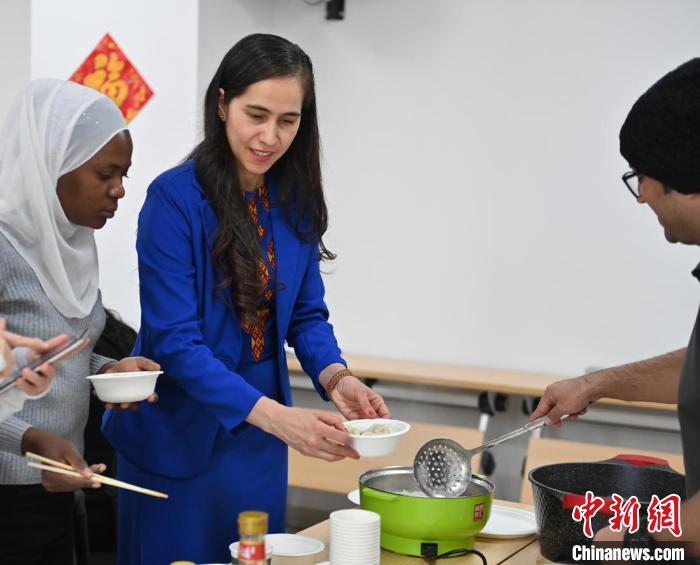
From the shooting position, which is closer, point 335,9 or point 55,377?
point 55,377

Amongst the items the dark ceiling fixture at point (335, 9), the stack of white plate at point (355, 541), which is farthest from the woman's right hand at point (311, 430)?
the dark ceiling fixture at point (335, 9)

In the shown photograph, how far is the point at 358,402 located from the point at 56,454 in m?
0.67

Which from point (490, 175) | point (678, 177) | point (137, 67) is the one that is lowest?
point (678, 177)

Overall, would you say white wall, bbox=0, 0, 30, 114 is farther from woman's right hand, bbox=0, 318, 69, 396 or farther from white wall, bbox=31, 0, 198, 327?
woman's right hand, bbox=0, 318, 69, 396

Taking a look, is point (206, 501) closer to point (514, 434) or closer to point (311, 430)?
point (311, 430)

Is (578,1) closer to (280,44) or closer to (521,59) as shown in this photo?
(521,59)

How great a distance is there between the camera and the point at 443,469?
6.34ft

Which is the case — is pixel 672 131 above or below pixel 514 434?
above

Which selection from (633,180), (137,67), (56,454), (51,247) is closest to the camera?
(633,180)

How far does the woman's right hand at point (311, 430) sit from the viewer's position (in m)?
1.76

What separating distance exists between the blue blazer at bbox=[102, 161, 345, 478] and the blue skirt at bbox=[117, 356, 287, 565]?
4 cm

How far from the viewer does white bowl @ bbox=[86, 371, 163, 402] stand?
69.6 inches

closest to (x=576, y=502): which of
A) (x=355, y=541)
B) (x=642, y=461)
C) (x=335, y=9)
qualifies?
(x=642, y=461)

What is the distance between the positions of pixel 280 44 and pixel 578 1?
247 centimetres
